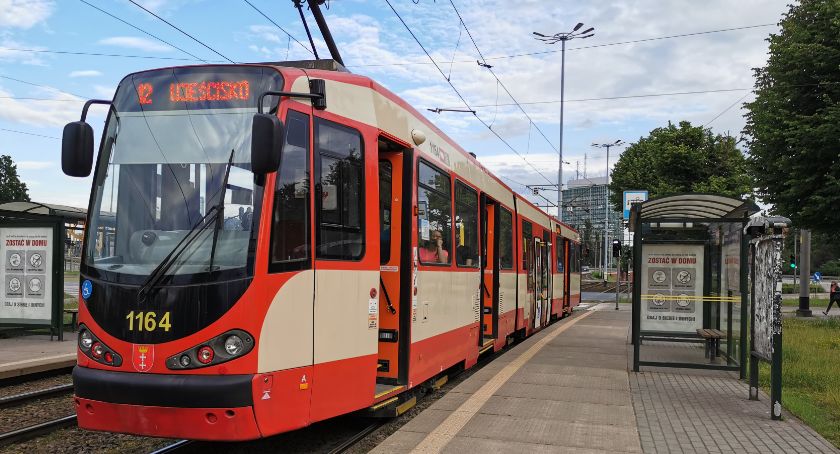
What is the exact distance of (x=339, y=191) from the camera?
6129 mm

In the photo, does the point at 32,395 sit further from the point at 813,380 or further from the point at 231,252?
the point at 813,380

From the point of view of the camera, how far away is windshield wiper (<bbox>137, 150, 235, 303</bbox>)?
516 centimetres

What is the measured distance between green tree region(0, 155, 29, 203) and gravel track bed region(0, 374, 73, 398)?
79491 mm

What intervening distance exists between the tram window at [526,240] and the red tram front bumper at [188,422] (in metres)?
10.8

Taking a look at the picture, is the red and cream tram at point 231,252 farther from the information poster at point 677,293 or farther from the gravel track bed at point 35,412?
the information poster at point 677,293

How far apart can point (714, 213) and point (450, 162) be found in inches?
221

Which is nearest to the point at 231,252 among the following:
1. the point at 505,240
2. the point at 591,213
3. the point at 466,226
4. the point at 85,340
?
the point at 85,340

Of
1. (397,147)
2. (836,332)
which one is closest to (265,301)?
(397,147)

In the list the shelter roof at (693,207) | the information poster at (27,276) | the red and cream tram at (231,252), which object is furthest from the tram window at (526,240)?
the information poster at (27,276)

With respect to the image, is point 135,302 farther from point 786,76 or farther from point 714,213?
point 786,76

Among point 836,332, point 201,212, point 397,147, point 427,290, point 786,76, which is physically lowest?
point 836,332

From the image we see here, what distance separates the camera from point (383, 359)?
285 inches

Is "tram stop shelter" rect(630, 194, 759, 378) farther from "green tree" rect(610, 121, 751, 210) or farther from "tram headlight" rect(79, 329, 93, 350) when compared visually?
"green tree" rect(610, 121, 751, 210)

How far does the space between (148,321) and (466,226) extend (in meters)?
5.46
